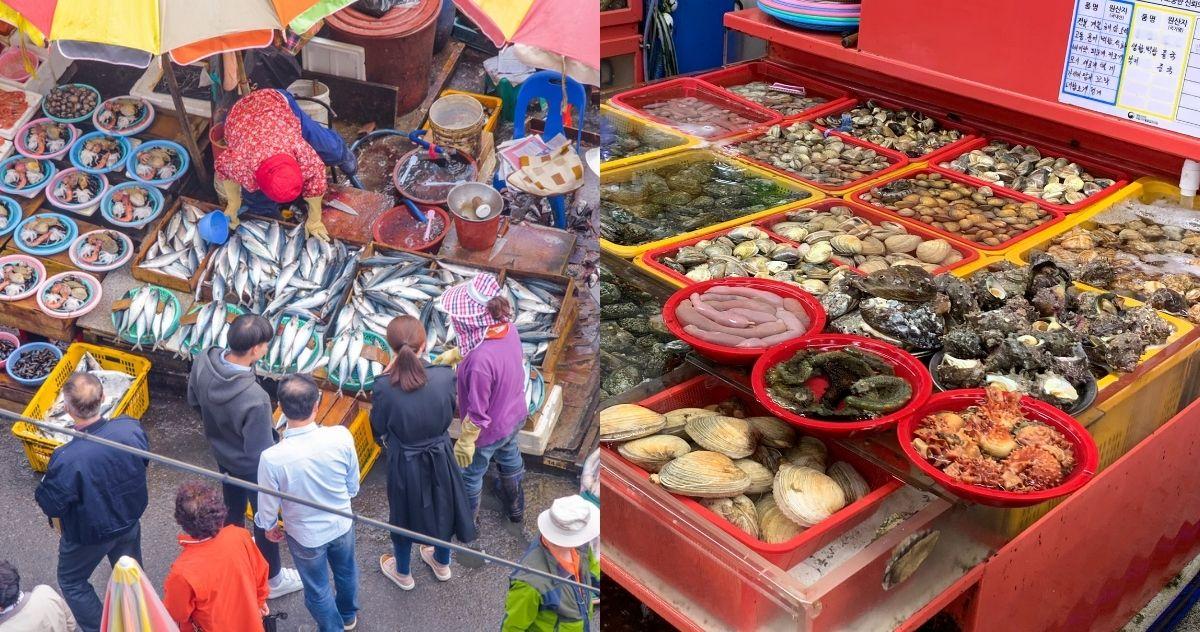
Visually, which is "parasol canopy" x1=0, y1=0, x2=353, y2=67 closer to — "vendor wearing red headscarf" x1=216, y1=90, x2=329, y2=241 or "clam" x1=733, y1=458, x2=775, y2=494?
"vendor wearing red headscarf" x1=216, y1=90, x2=329, y2=241

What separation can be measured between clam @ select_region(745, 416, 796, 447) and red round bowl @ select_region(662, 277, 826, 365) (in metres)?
0.16

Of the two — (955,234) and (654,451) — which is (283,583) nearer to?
(654,451)

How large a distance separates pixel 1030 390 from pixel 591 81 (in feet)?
4.62

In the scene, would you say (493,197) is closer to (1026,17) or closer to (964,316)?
(964,316)

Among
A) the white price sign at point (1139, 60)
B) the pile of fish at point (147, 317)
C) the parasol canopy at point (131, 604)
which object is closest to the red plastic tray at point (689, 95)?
the white price sign at point (1139, 60)

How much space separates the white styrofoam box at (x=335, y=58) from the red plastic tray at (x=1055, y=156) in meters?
2.60

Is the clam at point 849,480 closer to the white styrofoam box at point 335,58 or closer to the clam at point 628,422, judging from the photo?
the clam at point 628,422

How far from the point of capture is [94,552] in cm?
165

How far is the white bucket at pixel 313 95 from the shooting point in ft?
5.47

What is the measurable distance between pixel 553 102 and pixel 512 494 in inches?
25.6

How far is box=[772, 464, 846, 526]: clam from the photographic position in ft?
7.20

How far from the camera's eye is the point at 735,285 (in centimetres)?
280

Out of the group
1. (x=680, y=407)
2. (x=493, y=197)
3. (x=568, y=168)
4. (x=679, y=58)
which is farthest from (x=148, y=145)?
(x=679, y=58)

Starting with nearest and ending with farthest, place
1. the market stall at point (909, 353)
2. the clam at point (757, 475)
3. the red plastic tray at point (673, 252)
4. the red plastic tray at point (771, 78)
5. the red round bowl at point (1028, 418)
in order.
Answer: the red round bowl at point (1028, 418) → the market stall at point (909, 353) → the clam at point (757, 475) → the red plastic tray at point (673, 252) → the red plastic tray at point (771, 78)
